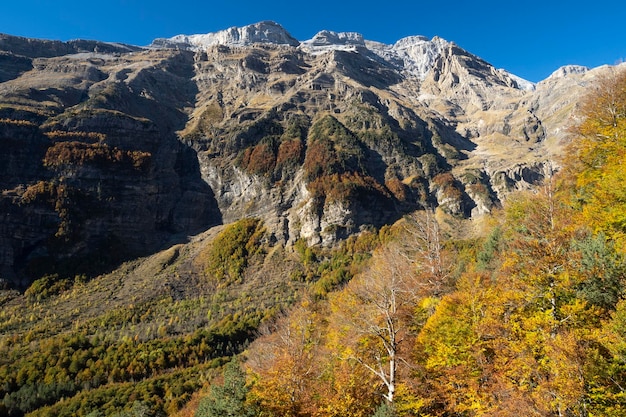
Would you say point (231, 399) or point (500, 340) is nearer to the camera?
point (500, 340)

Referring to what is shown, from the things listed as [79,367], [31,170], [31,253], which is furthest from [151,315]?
[31,170]

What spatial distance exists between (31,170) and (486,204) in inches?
8052

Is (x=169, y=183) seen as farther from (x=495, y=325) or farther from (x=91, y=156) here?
(x=495, y=325)

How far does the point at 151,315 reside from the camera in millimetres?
108125

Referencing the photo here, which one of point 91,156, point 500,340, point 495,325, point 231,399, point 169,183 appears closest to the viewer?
point 500,340

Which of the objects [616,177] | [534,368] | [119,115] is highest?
[119,115]

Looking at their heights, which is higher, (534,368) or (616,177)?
(616,177)

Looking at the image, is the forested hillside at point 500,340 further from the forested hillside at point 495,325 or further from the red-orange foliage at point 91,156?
the red-orange foliage at point 91,156

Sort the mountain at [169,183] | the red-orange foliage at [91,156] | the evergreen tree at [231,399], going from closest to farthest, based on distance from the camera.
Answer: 1. the evergreen tree at [231,399]
2. the mountain at [169,183]
3. the red-orange foliage at [91,156]

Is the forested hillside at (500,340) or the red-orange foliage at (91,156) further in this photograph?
the red-orange foliage at (91,156)

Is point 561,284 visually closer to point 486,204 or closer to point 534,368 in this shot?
point 534,368

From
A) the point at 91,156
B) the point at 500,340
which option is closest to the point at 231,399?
the point at 500,340

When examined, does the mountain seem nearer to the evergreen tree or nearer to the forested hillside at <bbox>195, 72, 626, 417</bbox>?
the evergreen tree

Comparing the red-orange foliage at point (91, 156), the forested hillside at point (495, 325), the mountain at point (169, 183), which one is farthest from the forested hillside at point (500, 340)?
the red-orange foliage at point (91, 156)
